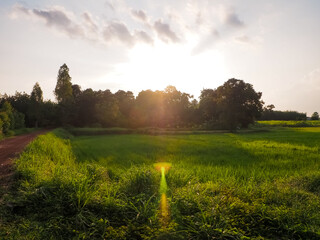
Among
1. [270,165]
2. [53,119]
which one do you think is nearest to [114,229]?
[270,165]

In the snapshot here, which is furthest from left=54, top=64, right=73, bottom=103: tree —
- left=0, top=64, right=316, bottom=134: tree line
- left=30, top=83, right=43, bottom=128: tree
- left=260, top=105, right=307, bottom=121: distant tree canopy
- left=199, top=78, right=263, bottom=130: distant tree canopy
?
left=260, top=105, right=307, bottom=121: distant tree canopy

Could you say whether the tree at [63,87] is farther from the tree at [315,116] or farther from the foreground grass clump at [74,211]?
the tree at [315,116]

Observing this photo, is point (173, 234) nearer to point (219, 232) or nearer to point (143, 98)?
point (219, 232)

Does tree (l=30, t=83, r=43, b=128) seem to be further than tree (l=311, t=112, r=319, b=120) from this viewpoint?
No

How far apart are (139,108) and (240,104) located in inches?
848

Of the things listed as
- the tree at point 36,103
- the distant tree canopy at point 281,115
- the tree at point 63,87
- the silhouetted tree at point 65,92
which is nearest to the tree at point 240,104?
Result: the silhouetted tree at point 65,92

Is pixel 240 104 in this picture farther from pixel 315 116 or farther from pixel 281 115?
pixel 315 116

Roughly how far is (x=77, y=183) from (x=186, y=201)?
2313 mm

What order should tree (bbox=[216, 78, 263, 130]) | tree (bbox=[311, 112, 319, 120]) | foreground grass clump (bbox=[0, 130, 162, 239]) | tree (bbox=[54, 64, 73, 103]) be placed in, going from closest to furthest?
foreground grass clump (bbox=[0, 130, 162, 239]) < tree (bbox=[216, 78, 263, 130]) < tree (bbox=[54, 64, 73, 103]) < tree (bbox=[311, 112, 319, 120])

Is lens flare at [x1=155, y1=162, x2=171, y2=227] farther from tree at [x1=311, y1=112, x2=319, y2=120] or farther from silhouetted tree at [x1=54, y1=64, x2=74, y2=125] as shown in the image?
tree at [x1=311, y1=112, x2=319, y2=120]

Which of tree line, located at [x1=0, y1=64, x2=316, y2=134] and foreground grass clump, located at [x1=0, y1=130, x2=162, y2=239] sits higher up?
tree line, located at [x1=0, y1=64, x2=316, y2=134]

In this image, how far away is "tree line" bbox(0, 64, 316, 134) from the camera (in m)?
39.8

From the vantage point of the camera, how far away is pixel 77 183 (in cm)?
442

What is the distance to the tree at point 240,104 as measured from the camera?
39.2 meters
